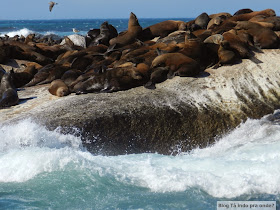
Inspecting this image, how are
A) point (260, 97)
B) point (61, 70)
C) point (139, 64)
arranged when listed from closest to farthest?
point (260, 97), point (139, 64), point (61, 70)

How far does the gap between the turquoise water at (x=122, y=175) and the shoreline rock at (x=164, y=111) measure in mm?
279

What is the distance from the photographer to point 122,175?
6371 mm

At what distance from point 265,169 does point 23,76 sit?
6254mm

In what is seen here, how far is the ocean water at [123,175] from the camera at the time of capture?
5766 millimetres

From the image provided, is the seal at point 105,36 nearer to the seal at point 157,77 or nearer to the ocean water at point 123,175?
the seal at point 157,77

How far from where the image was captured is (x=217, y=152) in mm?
7695

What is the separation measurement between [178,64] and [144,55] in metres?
1.12

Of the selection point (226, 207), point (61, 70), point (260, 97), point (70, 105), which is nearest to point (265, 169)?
point (226, 207)

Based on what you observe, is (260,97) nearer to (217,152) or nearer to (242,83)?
(242,83)

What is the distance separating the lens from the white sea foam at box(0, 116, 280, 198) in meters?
6.05

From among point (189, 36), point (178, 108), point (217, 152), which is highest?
point (189, 36)

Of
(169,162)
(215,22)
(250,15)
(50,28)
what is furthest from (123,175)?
(50,28)

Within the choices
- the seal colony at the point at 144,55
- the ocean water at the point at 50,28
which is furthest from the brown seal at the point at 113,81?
the ocean water at the point at 50,28

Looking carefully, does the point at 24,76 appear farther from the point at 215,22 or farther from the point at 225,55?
the point at 215,22
